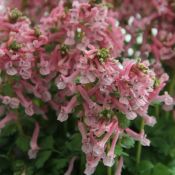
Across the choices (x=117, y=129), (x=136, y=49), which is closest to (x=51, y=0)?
(x=136, y=49)

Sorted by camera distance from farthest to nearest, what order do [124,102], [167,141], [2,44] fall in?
[167,141], [2,44], [124,102]

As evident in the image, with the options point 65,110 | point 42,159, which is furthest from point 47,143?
point 65,110

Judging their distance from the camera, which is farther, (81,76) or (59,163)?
(59,163)

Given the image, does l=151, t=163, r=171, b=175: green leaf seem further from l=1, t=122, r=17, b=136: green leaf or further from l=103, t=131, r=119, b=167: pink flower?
l=1, t=122, r=17, b=136: green leaf

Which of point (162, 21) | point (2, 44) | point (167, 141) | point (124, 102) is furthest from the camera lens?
point (162, 21)

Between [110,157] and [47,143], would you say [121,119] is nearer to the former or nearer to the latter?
[110,157]

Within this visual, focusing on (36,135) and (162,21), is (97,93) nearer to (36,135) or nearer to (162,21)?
(36,135)

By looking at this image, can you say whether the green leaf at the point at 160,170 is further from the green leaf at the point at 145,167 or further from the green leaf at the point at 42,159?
the green leaf at the point at 42,159

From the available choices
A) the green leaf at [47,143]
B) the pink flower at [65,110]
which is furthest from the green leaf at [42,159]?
the pink flower at [65,110]
